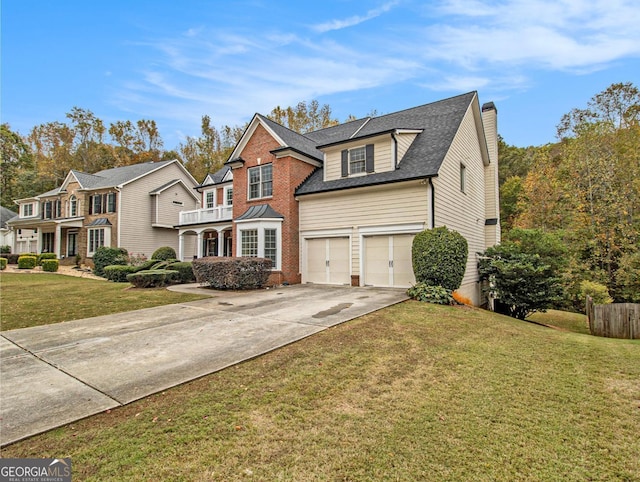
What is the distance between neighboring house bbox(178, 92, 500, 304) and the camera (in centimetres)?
1195

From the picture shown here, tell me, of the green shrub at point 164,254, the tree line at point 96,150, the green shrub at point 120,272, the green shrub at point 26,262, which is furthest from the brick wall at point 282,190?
the tree line at point 96,150

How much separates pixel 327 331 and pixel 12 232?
41.2 metres

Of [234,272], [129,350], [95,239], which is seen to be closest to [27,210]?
[95,239]

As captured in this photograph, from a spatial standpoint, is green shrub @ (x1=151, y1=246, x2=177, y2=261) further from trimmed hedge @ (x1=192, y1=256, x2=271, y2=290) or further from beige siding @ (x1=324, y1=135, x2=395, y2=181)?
beige siding @ (x1=324, y1=135, x2=395, y2=181)

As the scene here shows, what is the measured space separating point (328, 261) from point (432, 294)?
5.40 m

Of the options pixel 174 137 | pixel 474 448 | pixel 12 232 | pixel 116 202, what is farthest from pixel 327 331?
pixel 174 137

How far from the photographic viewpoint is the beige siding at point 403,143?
1273 centimetres

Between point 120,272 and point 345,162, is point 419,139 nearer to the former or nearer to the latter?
point 345,162

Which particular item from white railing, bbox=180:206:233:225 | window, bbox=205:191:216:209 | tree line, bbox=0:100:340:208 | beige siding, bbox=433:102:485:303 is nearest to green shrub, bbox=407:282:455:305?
beige siding, bbox=433:102:485:303

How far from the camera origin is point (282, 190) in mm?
14688

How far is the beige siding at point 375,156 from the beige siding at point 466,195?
2.21m

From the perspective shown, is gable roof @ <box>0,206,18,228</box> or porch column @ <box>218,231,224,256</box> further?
gable roof @ <box>0,206,18,228</box>

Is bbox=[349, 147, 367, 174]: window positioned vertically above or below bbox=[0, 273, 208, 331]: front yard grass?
above

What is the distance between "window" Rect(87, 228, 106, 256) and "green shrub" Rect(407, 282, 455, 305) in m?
24.4
